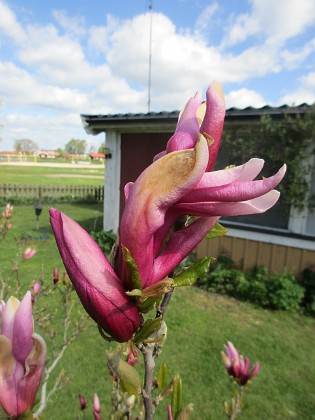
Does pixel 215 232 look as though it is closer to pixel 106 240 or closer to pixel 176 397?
pixel 176 397

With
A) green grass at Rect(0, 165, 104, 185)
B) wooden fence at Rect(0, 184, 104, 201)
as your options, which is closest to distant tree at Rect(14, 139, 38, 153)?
green grass at Rect(0, 165, 104, 185)

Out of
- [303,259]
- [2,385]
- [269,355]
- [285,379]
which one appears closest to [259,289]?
[303,259]

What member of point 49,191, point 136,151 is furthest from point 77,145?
point 136,151

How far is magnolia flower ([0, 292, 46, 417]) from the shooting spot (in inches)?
21.1

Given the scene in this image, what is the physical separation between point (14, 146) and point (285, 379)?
123504 millimetres

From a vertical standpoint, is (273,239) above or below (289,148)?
below

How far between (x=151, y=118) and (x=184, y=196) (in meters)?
6.50

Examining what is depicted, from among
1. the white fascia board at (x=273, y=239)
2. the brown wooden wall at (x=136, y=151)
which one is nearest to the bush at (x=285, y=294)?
the white fascia board at (x=273, y=239)

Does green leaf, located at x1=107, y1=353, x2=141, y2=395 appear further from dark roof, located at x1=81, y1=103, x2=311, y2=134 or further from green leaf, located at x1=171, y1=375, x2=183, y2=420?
dark roof, located at x1=81, y1=103, x2=311, y2=134

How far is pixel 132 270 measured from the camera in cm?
47

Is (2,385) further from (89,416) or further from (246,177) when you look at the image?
(89,416)

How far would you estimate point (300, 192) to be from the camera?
5.39 metres

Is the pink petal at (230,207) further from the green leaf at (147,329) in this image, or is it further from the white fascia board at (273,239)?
the white fascia board at (273,239)

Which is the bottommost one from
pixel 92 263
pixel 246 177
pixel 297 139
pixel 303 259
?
pixel 303 259
